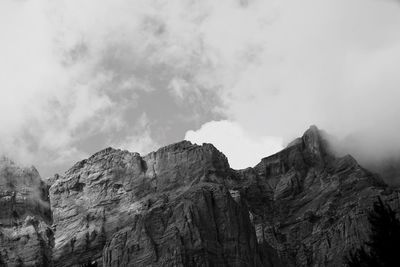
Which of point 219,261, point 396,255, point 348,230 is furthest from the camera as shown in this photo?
point 348,230

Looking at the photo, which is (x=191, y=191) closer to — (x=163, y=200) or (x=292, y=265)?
(x=163, y=200)

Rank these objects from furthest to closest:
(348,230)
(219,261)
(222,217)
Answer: (348,230) → (222,217) → (219,261)

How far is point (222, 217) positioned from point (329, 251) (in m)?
33.0

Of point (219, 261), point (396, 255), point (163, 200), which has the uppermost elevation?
point (163, 200)

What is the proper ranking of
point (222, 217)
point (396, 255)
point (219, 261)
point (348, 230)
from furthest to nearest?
1. point (348, 230)
2. point (222, 217)
3. point (219, 261)
4. point (396, 255)

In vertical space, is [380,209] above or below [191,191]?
below

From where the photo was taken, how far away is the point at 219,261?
16538cm

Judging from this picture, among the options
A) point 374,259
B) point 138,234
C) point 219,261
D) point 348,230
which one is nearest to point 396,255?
point 374,259

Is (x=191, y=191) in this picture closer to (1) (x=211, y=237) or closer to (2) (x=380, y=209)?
(1) (x=211, y=237)

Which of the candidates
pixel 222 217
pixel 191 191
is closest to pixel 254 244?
pixel 222 217

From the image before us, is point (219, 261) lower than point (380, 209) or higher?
higher

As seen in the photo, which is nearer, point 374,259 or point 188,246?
point 374,259

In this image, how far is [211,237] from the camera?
17138 cm

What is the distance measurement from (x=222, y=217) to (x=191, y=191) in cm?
1219
